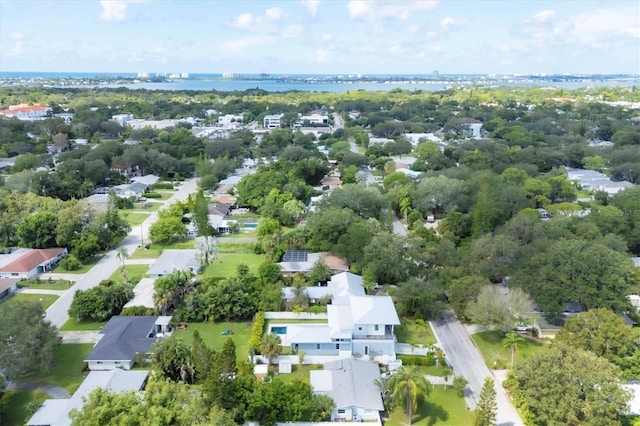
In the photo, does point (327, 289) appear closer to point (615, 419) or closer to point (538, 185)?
point (615, 419)

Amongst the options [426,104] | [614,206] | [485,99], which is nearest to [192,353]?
[614,206]

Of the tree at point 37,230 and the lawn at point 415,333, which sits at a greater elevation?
the tree at point 37,230

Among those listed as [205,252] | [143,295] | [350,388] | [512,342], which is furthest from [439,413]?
[205,252]

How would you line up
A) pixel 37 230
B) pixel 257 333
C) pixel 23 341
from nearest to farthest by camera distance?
1. pixel 23 341
2. pixel 257 333
3. pixel 37 230

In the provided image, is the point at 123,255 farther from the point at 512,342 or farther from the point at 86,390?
the point at 512,342

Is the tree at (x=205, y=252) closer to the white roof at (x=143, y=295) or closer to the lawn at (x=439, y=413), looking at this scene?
the white roof at (x=143, y=295)

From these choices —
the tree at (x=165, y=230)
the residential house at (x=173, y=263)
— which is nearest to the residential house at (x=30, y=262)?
the tree at (x=165, y=230)
